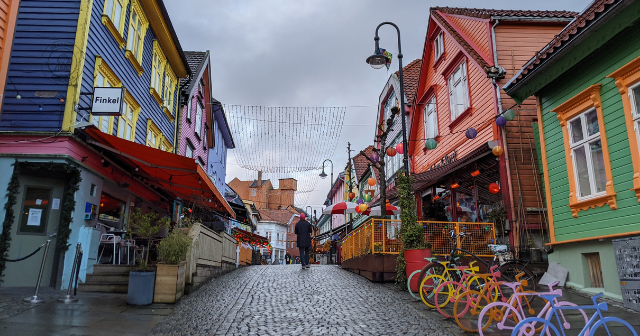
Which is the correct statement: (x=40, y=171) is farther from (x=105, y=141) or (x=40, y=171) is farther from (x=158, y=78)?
(x=158, y=78)

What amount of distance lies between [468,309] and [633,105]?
4795 mm

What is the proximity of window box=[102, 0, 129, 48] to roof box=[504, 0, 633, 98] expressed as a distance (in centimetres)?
1080

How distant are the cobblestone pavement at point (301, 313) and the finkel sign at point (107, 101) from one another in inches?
189

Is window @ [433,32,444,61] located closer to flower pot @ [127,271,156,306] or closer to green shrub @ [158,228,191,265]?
green shrub @ [158,228,191,265]

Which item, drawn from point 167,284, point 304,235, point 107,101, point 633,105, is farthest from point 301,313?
point 304,235

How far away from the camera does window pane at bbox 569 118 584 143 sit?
9.88 metres

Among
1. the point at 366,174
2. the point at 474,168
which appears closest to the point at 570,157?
the point at 474,168

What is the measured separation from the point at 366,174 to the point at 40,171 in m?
29.7

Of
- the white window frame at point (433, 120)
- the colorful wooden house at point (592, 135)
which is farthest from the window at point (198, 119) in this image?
the colorful wooden house at point (592, 135)

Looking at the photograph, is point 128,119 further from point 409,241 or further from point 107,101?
point 409,241

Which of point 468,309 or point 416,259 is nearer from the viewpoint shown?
point 468,309

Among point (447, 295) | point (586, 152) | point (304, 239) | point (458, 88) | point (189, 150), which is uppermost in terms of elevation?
point (458, 88)

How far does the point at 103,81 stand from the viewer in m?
12.4

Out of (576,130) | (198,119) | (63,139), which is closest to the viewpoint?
(576,130)
